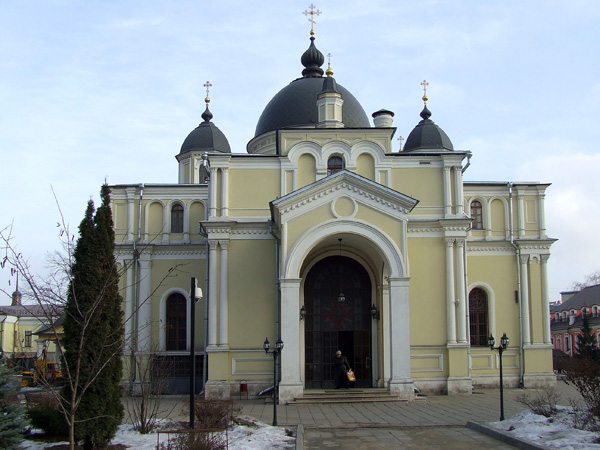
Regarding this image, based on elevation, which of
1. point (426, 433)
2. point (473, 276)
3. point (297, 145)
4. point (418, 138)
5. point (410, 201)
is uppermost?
point (418, 138)

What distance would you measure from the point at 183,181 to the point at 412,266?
15794 millimetres

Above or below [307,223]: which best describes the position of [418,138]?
above

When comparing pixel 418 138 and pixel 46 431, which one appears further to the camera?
pixel 418 138

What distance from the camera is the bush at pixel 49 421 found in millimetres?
14656

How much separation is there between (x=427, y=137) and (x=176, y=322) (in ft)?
48.5

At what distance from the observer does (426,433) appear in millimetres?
16031

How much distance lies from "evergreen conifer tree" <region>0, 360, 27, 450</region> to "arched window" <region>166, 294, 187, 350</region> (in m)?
16.1

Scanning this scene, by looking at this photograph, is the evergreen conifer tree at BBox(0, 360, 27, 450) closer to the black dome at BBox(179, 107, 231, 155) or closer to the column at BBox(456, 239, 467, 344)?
the column at BBox(456, 239, 467, 344)

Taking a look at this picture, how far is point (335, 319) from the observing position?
26031 millimetres

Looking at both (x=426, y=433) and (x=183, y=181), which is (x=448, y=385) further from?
(x=183, y=181)

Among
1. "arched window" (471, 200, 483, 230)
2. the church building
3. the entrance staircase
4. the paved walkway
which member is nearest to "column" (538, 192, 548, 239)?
the church building

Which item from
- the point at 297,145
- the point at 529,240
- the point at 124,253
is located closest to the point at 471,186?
the point at 529,240

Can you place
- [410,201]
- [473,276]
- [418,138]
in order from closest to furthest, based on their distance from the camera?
1. [410,201]
2. [473,276]
3. [418,138]

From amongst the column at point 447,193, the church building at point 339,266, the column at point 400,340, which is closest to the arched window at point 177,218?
the church building at point 339,266
